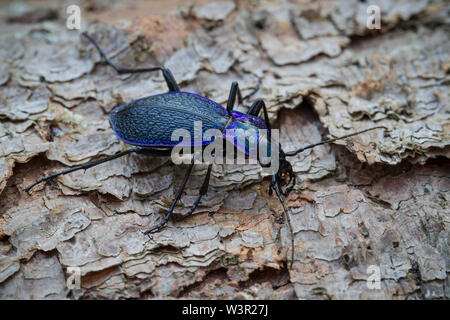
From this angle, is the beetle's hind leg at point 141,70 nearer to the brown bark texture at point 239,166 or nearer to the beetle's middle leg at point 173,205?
the brown bark texture at point 239,166

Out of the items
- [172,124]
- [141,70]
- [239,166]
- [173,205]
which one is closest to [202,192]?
[173,205]

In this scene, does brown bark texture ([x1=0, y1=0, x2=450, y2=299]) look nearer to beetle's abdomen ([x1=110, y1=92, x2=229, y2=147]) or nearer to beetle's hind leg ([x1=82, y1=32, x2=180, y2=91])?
beetle's hind leg ([x1=82, y1=32, x2=180, y2=91])

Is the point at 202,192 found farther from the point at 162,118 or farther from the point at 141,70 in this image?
the point at 141,70

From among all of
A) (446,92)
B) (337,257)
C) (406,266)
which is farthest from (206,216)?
(446,92)

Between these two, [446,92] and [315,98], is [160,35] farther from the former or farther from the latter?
[446,92]

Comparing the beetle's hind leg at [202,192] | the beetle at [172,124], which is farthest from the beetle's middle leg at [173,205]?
the beetle's hind leg at [202,192]
